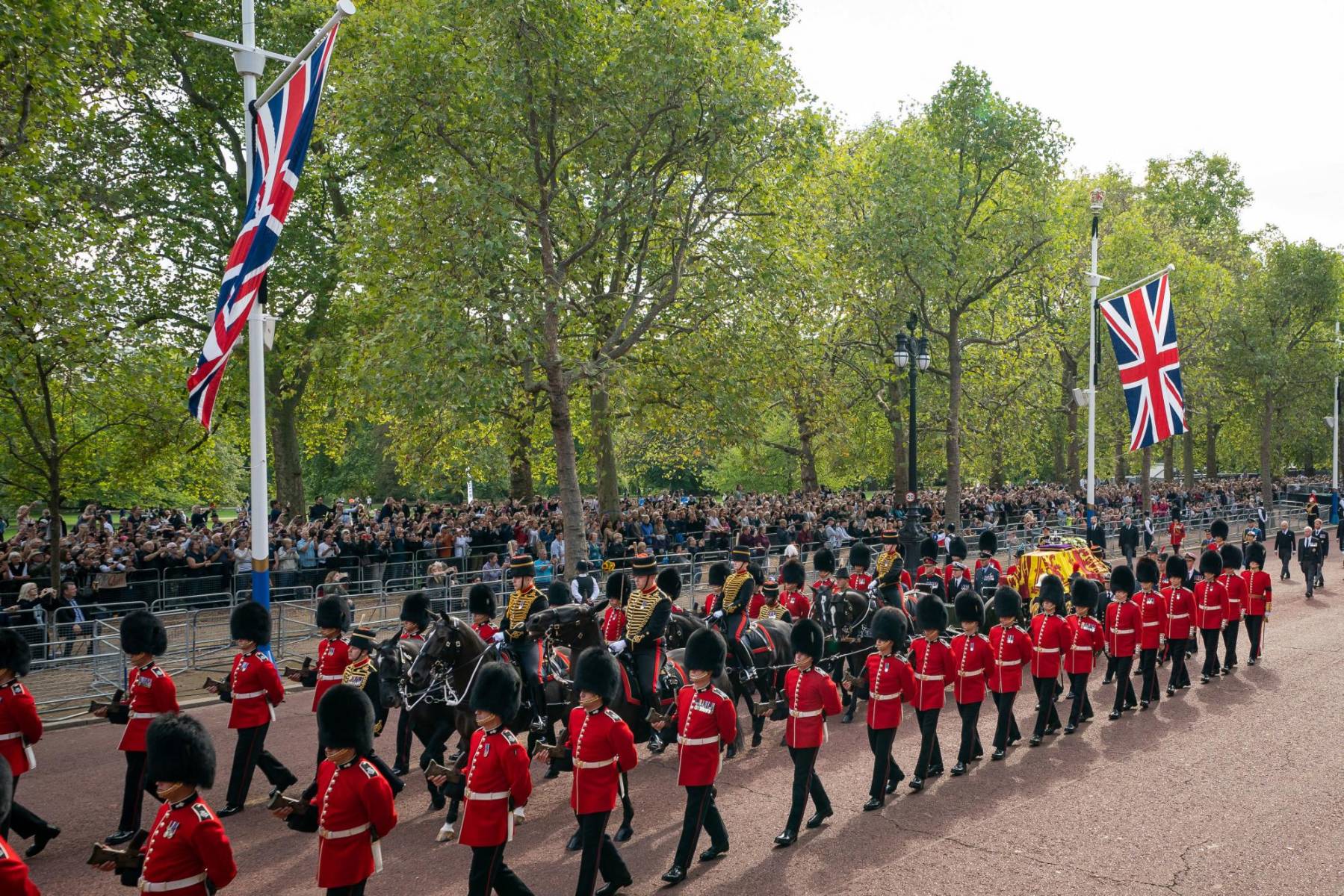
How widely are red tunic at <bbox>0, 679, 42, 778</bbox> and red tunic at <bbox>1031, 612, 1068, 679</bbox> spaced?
31.1 feet

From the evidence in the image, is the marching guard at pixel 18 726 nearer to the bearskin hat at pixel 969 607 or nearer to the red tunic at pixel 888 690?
the red tunic at pixel 888 690

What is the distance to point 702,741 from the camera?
7.54 m

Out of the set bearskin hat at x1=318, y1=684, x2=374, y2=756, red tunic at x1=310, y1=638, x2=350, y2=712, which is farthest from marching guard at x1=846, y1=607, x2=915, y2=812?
red tunic at x1=310, y1=638, x2=350, y2=712

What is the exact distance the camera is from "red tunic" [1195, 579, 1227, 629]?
14.2 meters

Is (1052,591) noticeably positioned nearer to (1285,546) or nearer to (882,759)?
(882,759)

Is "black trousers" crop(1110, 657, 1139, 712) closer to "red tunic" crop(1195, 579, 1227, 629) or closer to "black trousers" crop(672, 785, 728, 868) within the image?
"red tunic" crop(1195, 579, 1227, 629)

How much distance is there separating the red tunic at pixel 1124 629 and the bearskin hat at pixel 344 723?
9924 mm

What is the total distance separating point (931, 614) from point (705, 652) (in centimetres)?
300

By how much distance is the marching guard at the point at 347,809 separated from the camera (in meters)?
5.82

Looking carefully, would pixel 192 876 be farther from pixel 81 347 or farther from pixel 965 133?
pixel 965 133

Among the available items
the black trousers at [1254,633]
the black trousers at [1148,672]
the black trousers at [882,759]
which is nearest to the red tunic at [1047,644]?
the black trousers at [1148,672]

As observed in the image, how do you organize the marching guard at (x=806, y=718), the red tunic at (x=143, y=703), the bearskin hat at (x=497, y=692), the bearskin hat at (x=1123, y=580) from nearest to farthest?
the bearskin hat at (x=497, y=692) < the marching guard at (x=806, y=718) < the red tunic at (x=143, y=703) < the bearskin hat at (x=1123, y=580)

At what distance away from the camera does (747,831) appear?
842cm

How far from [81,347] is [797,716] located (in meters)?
11.4
